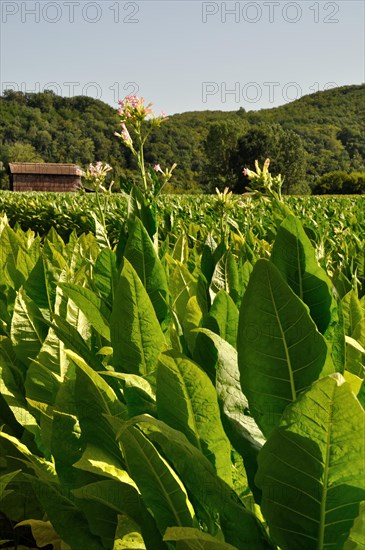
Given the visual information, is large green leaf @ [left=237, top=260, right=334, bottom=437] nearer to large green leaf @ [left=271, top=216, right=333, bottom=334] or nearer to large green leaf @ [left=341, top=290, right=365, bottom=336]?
large green leaf @ [left=271, top=216, right=333, bottom=334]

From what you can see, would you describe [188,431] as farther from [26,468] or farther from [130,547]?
[26,468]

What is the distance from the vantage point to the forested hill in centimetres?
8044

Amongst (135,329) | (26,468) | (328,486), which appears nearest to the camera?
(328,486)

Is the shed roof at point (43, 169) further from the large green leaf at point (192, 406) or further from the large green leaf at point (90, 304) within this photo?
the large green leaf at point (192, 406)

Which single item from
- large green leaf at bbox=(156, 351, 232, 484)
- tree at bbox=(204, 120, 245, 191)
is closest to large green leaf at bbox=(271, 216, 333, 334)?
large green leaf at bbox=(156, 351, 232, 484)

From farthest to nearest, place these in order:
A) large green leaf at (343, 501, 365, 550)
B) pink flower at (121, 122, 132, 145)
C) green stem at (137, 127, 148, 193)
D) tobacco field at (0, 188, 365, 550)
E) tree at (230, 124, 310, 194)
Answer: tree at (230, 124, 310, 194) < pink flower at (121, 122, 132, 145) < green stem at (137, 127, 148, 193) < tobacco field at (0, 188, 365, 550) < large green leaf at (343, 501, 365, 550)

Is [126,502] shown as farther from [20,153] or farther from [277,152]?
[20,153]

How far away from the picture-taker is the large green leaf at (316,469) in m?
0.75

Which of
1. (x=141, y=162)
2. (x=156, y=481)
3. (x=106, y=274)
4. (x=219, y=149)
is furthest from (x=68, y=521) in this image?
(x=219, y=149)

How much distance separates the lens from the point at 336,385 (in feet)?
2.35

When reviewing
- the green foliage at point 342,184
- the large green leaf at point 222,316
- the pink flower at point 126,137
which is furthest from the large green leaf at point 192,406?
the green foliage at point 342,184

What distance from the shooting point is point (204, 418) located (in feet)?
3.29

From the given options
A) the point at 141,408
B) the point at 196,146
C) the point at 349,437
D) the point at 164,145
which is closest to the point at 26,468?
the point at 141,408

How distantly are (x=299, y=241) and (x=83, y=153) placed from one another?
3288 inches
